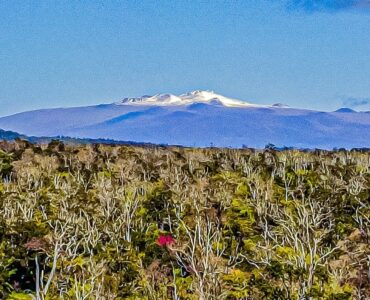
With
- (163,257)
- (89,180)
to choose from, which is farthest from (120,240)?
(89,180)

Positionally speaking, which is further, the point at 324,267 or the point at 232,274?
the point at 232,274

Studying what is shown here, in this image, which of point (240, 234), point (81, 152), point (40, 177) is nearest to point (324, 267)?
point (240, 234)

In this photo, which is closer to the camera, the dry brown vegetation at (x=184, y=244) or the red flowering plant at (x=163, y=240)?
the dry brown vegetation at (x=184, y=244)

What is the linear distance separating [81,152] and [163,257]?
201 ft

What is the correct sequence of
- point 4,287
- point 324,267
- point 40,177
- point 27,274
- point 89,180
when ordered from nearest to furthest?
point 324,267 → point 4,287 → point 27,274 → point 40,177 → point 89,180

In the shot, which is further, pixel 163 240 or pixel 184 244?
pixel 163 240

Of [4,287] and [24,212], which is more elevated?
[24,212]

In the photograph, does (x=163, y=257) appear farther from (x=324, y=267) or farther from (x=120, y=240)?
(x=324, y=267)

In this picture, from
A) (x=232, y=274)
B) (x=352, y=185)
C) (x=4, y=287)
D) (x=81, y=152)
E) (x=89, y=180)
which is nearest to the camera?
(x=232, y=274)

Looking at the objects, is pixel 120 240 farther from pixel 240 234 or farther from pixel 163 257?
pixel 240 234

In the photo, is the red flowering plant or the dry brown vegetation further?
the red flowering plant

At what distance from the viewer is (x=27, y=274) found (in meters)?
32.6

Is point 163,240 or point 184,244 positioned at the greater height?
point 184,244

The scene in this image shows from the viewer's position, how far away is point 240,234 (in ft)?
130
